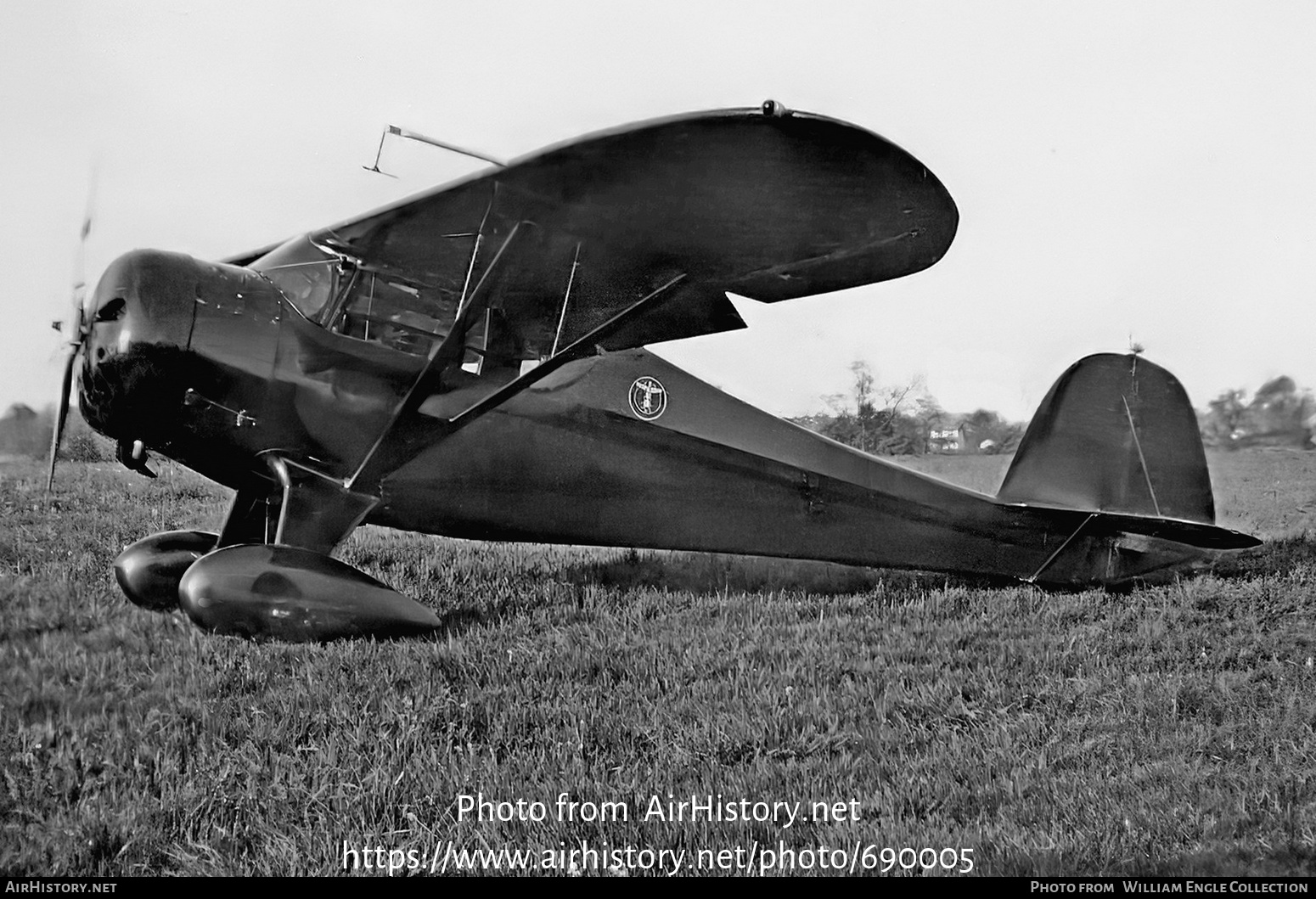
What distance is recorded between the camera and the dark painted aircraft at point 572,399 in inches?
144

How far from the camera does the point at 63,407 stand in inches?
152

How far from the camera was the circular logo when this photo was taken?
16.5ft

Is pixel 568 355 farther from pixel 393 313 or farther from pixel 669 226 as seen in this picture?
pixel 393 313

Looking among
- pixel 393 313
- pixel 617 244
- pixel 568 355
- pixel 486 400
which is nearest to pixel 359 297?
pixel 393 313

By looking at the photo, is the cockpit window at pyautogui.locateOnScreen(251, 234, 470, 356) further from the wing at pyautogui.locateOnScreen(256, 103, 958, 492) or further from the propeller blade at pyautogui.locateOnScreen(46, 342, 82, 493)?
the propeller blade at pyautogui.locateOnScreen(46, 342, 82, 493)

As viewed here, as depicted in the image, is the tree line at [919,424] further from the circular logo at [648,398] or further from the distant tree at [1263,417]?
the circular logo at [648,398]

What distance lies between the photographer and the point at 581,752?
2.74 meters

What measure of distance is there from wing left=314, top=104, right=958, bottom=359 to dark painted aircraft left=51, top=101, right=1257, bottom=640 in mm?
16

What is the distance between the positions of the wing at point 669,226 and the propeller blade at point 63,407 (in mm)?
1231

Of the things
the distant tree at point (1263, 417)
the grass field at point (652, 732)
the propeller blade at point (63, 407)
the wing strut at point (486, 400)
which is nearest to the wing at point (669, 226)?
the wing strut at point (486, 400)

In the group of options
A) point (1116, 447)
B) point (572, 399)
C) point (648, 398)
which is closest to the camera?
point (572, 399)

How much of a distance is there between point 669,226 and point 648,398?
1.28m

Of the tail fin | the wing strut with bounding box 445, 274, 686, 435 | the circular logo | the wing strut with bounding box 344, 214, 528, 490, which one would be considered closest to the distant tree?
the tail fin
